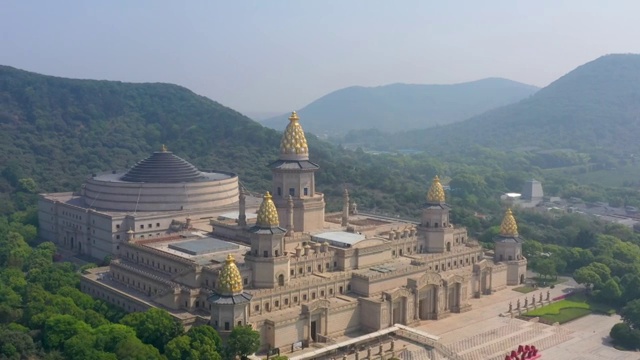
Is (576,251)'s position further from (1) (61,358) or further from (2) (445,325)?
(1) (61,358)

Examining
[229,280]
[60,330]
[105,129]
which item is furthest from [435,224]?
[105,129]

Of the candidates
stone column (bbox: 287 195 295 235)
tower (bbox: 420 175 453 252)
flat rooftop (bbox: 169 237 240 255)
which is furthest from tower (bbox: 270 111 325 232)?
tower (bbox: 420 175 453 252)

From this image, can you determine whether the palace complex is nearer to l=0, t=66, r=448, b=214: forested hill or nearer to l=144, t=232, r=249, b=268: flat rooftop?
l=144, t=232, r=249, b=268: flat rooftop

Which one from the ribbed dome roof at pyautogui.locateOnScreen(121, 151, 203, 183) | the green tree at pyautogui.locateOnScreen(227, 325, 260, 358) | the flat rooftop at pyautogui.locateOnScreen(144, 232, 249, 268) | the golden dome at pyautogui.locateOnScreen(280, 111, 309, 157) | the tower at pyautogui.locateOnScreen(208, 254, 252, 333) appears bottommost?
the green tree at pyautogui.locateOnScreen(227, 325, 260, 358)

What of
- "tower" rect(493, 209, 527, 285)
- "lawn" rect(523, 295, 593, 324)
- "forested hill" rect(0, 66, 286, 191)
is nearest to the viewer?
"lawn" rect(523, 295, 593, 324)

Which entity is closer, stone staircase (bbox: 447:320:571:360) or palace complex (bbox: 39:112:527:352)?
palace complex (bbox: 39:112:527:352)

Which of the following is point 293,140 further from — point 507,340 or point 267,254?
point 507,340

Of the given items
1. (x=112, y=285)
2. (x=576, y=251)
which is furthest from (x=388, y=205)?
(x=112, y=285)
